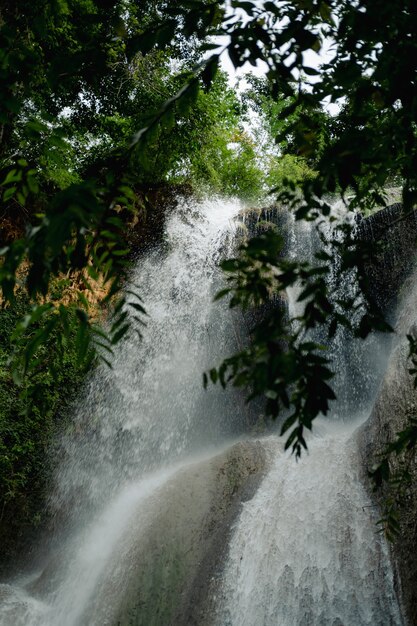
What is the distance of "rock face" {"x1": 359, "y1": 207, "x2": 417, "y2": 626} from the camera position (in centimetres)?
392

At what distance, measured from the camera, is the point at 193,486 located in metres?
6.35

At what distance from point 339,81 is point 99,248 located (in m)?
0.90

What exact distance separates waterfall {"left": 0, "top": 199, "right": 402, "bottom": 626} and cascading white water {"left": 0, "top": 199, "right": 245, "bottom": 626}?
26 mm

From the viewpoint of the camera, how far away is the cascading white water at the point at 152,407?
25.2ft

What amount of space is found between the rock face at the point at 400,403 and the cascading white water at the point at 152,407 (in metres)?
3.28

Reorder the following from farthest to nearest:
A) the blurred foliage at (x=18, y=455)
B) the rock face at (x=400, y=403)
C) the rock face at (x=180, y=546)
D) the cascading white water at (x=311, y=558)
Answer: the blurred foliage at (x=18, y=455)
the rock face at (x=180, y=546)
the cascading white water at (x=311, y=558)
the rock face at (x=400, y=403)

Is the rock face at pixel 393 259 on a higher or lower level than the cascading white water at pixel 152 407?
higher

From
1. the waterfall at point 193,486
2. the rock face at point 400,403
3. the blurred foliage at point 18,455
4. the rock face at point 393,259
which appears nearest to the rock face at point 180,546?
the waterfall at point 193,486

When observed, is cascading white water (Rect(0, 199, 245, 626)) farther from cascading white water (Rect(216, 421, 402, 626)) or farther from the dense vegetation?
the dense vegetation

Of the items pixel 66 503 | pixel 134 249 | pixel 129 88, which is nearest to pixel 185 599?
pixel 66 503

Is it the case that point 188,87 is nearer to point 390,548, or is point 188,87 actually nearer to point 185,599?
point 390,548

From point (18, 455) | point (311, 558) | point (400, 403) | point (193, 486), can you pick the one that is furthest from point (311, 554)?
point (18, 455)

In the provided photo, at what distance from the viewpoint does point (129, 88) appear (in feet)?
36.4

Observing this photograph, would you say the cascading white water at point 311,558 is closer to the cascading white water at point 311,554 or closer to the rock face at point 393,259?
the cascading white water at point 311,554
